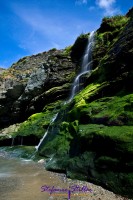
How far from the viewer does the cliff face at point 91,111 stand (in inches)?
450

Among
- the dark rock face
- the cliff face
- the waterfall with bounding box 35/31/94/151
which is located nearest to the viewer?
the cliff face

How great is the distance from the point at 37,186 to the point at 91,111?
780 centimetres

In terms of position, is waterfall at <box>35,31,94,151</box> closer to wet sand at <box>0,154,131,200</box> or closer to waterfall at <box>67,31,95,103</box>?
waterfall at <box>67,31,95,103</box>

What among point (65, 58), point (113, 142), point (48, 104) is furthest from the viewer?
point (65, 58)

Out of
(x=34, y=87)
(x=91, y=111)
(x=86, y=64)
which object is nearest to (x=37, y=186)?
(x=91, y=111)

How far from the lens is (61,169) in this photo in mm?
14727

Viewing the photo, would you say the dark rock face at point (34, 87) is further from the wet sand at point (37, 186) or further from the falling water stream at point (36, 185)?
the wet sand at point (37, 186)

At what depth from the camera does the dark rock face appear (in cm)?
4031

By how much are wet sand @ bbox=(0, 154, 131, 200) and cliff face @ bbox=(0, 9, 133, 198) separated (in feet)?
1.82

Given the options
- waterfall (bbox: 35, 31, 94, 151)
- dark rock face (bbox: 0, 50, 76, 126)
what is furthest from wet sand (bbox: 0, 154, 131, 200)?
dark rock face (bbox: 0, 50, 76, 126)

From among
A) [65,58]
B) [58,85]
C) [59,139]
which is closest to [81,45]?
[65,58]

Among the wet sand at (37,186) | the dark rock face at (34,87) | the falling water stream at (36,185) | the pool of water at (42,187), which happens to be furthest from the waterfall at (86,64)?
the pool of water at (42,187)

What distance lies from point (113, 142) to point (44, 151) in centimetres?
966

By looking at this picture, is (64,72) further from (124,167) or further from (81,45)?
(124,167)
